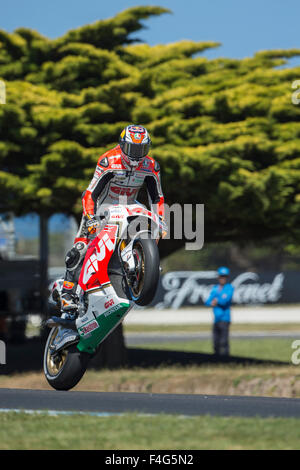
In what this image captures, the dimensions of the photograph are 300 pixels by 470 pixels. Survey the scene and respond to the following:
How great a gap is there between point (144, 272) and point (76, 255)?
112cm

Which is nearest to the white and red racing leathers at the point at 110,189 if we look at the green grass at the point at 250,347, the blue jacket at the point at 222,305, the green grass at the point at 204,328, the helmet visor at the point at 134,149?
the helmet visor at the point at 134,149

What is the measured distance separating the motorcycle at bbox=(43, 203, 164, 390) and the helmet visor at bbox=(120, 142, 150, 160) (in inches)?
18.5

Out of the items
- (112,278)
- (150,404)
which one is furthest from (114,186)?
(150,404)

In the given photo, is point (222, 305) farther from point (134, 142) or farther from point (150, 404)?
point (134, 142)

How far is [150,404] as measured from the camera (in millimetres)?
7160

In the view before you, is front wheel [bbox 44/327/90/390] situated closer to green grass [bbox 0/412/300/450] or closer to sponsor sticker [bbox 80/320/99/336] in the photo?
sponsor sticker [bbox 80/320/99/336]

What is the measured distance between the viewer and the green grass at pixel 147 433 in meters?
5.62

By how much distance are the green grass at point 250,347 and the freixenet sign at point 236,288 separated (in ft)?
31.1

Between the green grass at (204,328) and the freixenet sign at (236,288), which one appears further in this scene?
the freixenet sign at (236,288)

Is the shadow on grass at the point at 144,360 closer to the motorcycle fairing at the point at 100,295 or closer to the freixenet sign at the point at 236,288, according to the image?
the motorcycle fairing at the point at 100,295

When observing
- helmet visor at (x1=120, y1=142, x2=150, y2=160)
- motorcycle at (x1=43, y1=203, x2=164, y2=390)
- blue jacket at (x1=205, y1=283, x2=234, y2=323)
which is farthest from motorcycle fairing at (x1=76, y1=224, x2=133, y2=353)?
blue jacket at (x1=205, y1=283, x2=234, y2=323)

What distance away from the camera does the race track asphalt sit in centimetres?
681
